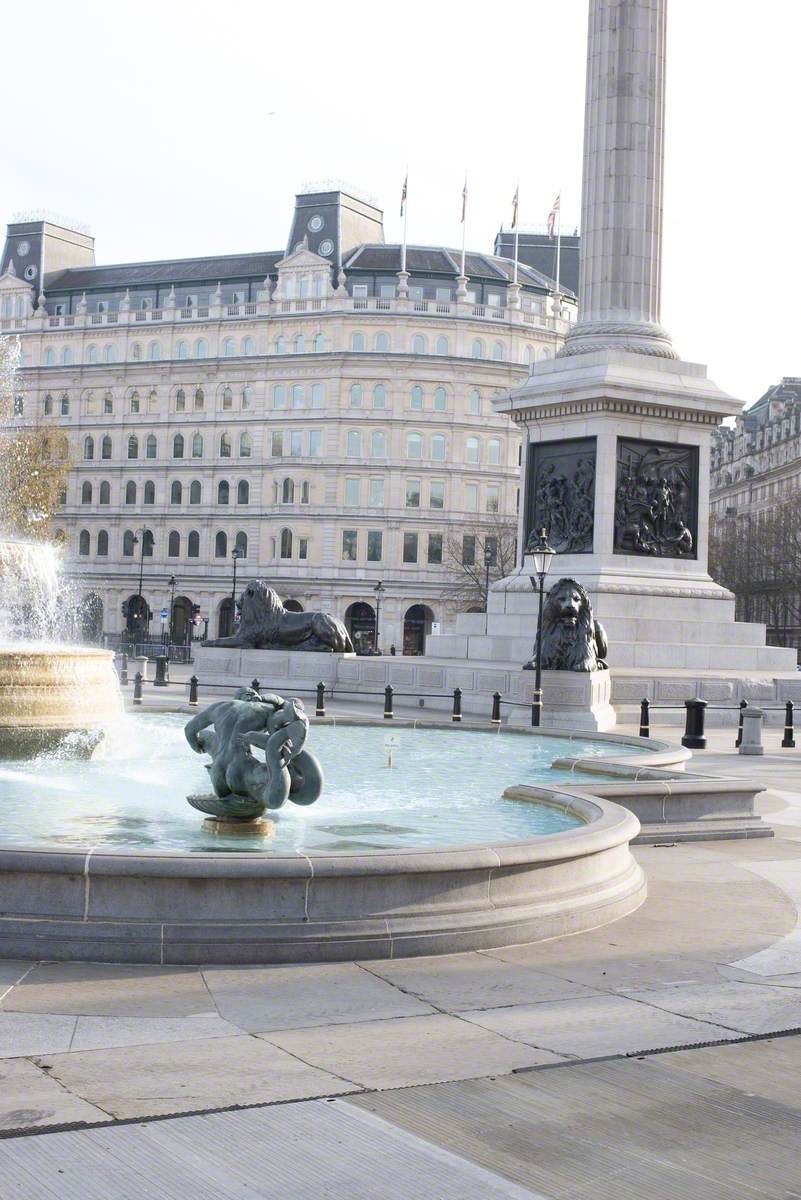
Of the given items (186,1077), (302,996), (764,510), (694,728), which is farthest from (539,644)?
(764,510)

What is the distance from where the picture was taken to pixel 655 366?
36.1 metres

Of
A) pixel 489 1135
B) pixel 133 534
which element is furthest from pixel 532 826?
pixel 133 534

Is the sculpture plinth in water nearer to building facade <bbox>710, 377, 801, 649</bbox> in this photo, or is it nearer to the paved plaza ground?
the paved plaza ground

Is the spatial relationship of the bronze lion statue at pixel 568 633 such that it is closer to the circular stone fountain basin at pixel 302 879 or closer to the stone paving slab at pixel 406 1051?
the circular stone fountain basin at pixel 302 879

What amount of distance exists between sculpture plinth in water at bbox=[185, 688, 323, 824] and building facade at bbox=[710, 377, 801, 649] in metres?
76.1

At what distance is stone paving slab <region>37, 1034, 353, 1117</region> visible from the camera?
235 inches

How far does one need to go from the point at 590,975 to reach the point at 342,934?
1.50m

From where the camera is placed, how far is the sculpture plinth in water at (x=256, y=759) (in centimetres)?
1079

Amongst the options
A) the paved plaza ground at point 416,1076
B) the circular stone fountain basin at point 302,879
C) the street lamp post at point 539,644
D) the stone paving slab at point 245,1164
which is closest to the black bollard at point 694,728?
the street lamp post at point 539,644

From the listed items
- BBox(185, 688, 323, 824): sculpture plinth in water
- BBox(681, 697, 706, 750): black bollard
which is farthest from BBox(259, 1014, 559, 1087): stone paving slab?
BBox(681, 697, 706, 750): black bollard

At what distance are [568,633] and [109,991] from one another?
22370 mm

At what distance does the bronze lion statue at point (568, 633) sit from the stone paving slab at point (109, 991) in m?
21.6

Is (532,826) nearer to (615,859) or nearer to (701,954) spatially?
(615,859)

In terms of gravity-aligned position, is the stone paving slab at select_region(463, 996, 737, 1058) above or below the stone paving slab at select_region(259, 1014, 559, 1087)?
below
